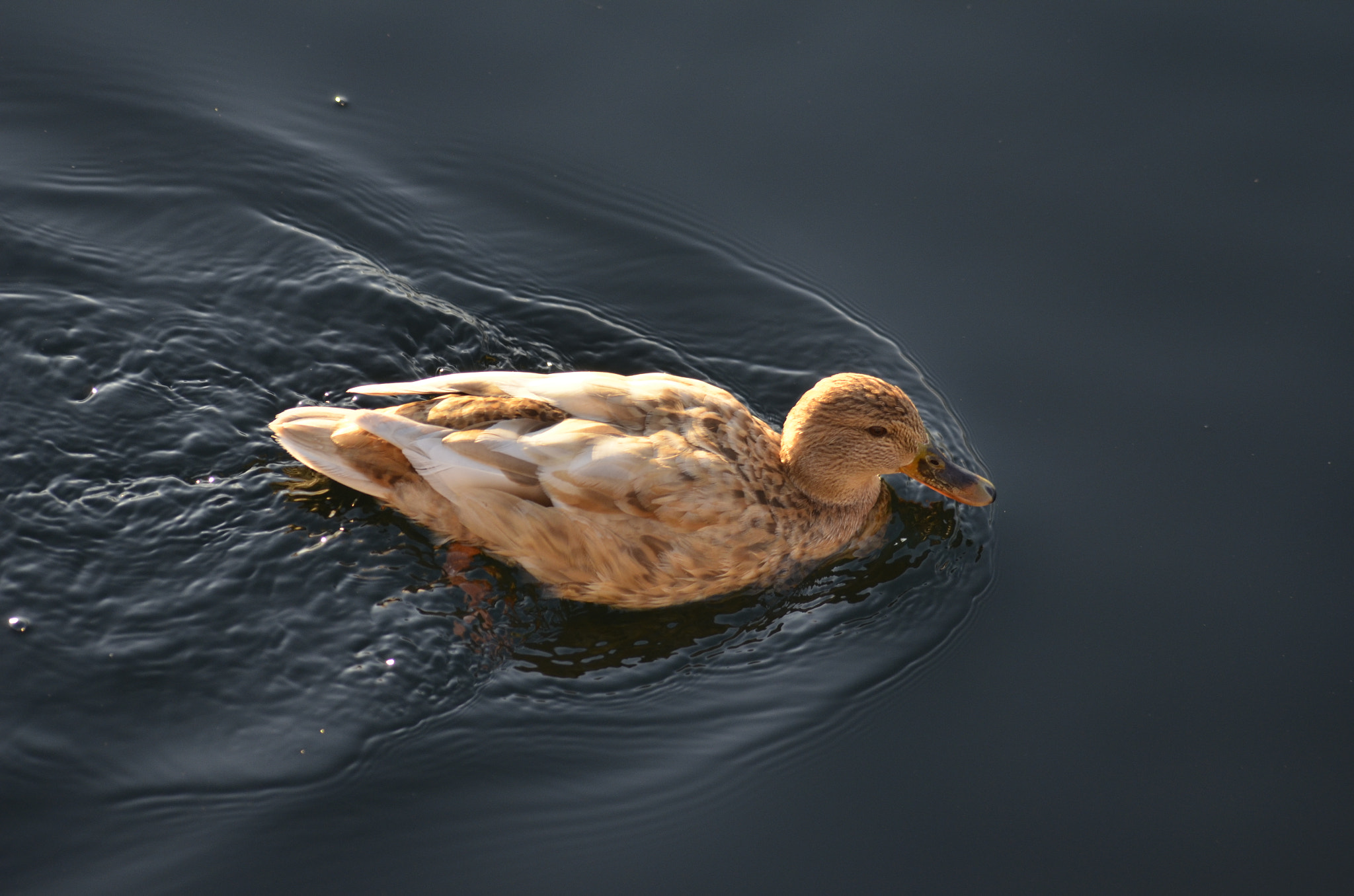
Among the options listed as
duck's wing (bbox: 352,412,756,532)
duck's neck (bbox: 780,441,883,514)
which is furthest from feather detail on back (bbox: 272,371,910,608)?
duck's neck (bbox: 780,441,883,514)

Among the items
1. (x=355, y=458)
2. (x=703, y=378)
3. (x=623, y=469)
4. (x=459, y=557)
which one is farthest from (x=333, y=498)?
(x=703, y=378)

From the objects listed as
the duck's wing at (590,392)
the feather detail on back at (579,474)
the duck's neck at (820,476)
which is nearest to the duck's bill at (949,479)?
the duck's neck at (820,476)

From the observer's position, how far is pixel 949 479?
5820mm

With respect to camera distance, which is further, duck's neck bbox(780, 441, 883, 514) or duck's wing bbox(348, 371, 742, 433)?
duck's neck bbox(780, 441, 883, 514)

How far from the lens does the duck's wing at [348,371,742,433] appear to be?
5.39 metres

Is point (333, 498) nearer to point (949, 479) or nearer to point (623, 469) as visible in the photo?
point (623, 469)

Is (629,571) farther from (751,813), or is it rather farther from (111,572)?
(111,572)

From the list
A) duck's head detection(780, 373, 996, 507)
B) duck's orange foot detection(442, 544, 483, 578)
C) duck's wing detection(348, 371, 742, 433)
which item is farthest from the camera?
duck's head detection(780, 373, 996, 507)

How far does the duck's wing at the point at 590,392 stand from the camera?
5391 millimetres

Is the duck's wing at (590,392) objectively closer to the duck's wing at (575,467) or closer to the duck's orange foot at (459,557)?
the duck's wing at (575,467)

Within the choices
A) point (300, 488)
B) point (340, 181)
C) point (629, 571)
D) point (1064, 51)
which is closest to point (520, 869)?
point (629, 571)

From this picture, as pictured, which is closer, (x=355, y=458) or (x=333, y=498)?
(x=355, y=458)

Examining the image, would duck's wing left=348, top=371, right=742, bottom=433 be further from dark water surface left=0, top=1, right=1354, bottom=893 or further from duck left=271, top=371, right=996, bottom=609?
dark water surface left=0, top=1, right=1354, bottom=893

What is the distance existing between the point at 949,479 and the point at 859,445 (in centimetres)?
51
